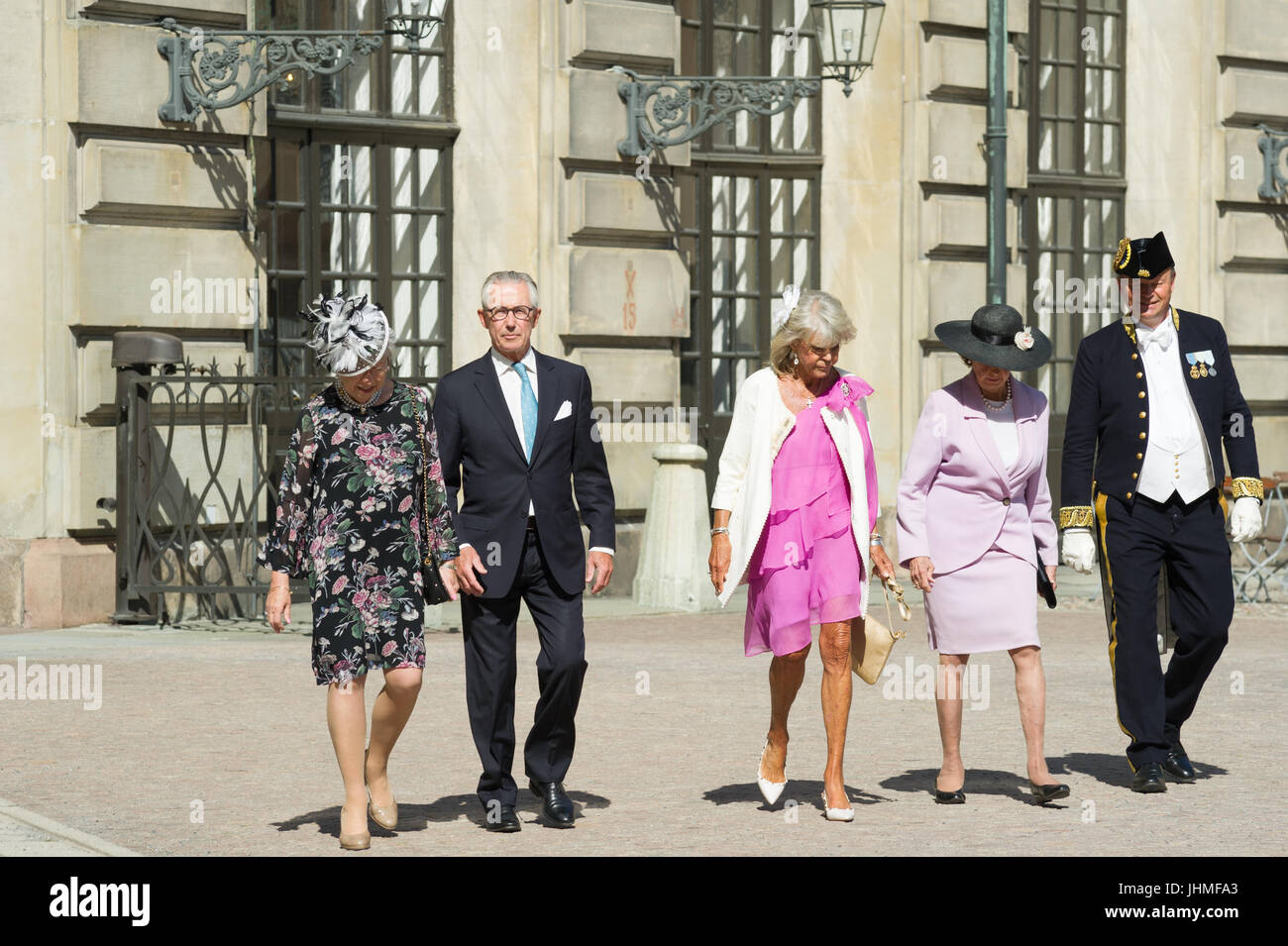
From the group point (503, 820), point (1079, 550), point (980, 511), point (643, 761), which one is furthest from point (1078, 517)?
point (503, 820)

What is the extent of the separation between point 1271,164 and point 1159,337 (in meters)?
11.9

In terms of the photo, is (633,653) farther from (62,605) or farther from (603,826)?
(603,826)

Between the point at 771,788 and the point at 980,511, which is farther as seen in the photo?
the point at 980,511

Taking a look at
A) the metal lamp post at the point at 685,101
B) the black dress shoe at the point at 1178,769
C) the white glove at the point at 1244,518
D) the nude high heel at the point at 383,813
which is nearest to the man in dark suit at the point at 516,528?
the nude high heel at the point at 383,813

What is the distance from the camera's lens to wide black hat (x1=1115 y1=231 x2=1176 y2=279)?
816cm

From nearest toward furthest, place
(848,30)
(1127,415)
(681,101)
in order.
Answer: (1127,415)
(848,30)
(681,101)

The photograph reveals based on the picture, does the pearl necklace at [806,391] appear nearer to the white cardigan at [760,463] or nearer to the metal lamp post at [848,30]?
the white cardigan at [760,463]

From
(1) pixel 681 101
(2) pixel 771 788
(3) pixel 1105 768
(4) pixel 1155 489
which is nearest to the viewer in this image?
(2) pixel 771 788

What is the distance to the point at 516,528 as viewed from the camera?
7277 mm

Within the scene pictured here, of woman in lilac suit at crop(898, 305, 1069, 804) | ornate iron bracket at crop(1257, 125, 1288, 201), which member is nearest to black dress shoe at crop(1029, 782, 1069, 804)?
woman in lilac suit at crop(898, 305, 1069, 804)

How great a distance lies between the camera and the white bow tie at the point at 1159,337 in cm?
832

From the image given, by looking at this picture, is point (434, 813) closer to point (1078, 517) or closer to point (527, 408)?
point (527, 408)

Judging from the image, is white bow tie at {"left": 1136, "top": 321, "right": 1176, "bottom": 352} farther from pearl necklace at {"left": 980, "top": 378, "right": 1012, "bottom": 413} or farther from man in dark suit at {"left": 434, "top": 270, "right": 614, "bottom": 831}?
man in dark suit at {"left": 434, "top": 270, "right": 614, "bottom": 831}

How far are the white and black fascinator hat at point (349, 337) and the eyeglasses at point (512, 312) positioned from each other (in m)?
0.57
